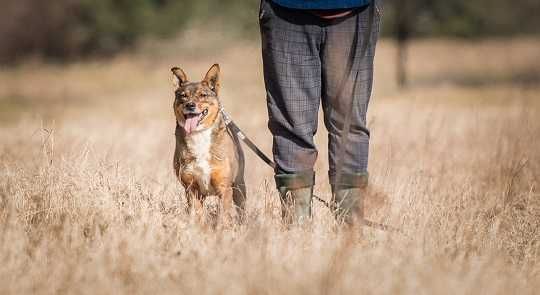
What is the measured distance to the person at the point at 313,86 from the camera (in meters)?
4.98

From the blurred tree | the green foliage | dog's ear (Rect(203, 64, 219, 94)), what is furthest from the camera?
the green foliage

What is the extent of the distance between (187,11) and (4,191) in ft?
84.9

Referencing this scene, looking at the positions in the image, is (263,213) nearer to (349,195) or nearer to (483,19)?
(349,195)

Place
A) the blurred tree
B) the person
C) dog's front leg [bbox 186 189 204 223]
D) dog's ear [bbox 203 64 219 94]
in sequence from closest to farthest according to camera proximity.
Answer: the person < dog's front leg [bbox 186 189 204 223] < dog's ear [bbox 203 64 219 94] < the blurred tree

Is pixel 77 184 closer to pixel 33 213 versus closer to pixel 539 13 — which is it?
pixel 33 213

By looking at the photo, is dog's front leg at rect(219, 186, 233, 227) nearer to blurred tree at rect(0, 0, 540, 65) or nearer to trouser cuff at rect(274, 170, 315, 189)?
trouser cuff at rect(274, 170, 315, 189)

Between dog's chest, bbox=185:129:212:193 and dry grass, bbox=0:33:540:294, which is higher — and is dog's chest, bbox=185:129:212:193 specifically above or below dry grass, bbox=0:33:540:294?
above

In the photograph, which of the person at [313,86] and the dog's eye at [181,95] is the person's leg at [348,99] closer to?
the person at [313,86]

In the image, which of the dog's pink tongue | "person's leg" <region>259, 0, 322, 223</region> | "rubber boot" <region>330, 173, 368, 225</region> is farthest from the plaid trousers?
the dog's pink tongue

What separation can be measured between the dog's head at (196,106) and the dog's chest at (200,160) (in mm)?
62

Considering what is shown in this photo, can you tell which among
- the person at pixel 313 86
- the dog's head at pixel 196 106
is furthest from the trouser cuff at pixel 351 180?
the dog's head at pixel 196 106

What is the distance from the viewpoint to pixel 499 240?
501cm

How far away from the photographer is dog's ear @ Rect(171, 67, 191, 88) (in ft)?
18.9

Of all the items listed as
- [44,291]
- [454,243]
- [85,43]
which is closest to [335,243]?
[454,243]
